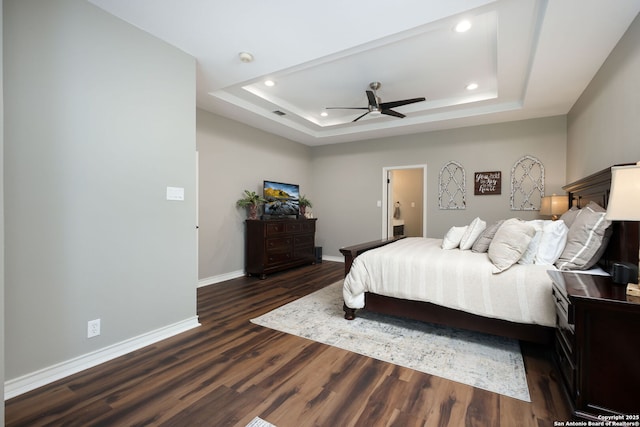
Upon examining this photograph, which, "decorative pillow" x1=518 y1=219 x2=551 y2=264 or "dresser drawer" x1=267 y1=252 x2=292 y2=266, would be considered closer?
"decorative pillow" x1=518 y1=219 x2=551 y2=264

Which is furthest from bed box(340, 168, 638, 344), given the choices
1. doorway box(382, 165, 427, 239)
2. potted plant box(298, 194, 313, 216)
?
doorway box(382, 165, 427, 239)

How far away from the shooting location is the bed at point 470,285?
2074mm

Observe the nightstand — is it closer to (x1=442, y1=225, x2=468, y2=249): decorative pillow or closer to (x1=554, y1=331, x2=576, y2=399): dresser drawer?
(x1=554, y1=331, x2=576, y2=399): dresser drawer

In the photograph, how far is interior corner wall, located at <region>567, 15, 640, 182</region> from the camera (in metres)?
2.12

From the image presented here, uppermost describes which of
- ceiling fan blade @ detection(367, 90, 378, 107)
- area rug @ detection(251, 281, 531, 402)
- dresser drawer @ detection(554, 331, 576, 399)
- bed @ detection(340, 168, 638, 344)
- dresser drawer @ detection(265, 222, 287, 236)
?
ceiling fan blade @ detection(367, 90, 378, 107)

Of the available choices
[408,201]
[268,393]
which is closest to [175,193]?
[268,393]

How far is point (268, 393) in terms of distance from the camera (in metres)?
1.78

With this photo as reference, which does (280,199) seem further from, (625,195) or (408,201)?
(625,195)

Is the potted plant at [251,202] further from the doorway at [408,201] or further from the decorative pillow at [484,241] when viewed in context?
the doorway at [408,201]

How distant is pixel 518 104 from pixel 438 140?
1.38 m

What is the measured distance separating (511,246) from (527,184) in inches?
118

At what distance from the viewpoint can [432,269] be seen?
250 centimetres

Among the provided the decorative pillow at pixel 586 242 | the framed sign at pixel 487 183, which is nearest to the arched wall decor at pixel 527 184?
the framed sign at pixel 487 183

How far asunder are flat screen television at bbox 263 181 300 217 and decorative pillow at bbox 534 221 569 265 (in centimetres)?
392
